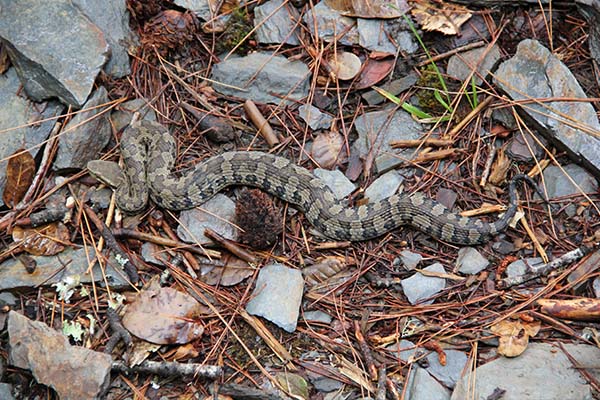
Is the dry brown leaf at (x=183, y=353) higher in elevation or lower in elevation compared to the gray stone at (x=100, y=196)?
lower

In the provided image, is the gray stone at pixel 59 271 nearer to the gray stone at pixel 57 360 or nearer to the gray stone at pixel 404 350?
the gray stone at pixel 57 360

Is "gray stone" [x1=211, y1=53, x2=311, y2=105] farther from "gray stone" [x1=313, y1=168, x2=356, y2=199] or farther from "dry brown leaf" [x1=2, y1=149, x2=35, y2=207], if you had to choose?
"dry brown leaf" [x1=2, y1=149, x2=35, y2=207]

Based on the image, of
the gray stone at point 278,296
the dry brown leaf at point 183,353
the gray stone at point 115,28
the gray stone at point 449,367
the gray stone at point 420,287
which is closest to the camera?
the gray stone at point 449,367

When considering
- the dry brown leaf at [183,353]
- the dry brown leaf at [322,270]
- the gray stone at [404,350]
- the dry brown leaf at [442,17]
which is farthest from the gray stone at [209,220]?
the dry brown leaf at [442,17]

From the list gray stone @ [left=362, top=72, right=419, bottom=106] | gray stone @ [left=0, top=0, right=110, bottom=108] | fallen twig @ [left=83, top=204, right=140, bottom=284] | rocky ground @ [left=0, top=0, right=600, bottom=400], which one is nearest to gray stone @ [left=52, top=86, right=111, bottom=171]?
rocky ground @ [left=0, top=0, right=600, bottom=400]

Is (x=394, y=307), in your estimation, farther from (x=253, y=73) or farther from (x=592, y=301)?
(x=253, y=73)

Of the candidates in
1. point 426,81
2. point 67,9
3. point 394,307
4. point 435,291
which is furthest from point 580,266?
point 67,9
